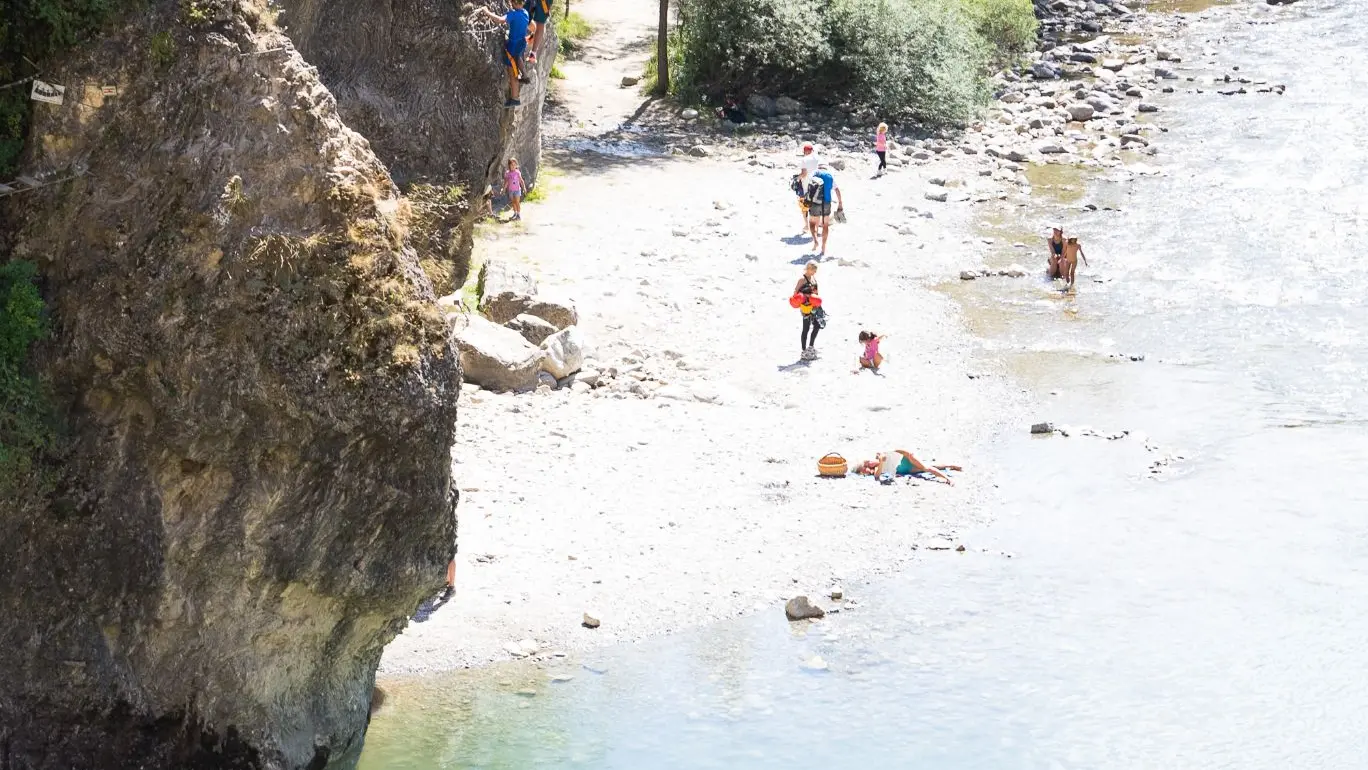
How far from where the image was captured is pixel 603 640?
1767 centimetres

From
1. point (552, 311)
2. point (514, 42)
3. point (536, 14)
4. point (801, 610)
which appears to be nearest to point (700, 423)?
point (552, 311)

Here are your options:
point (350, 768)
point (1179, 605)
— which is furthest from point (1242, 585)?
point (350, 768)

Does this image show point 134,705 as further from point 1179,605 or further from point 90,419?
point 1179,605

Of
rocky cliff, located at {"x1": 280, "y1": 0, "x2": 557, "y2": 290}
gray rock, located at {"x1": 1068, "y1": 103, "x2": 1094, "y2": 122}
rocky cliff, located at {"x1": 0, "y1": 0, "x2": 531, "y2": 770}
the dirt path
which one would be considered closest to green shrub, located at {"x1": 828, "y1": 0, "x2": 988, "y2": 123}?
gray rock, located at {"x1": 1068, "y1": 103, "x2": 1094, "y2": 122}

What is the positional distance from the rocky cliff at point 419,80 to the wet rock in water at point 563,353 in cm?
450

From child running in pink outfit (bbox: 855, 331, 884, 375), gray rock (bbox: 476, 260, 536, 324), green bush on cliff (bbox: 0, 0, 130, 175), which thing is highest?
green bush on cliff (bbox: 0, 0, 130, 175)

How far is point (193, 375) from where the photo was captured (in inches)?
491

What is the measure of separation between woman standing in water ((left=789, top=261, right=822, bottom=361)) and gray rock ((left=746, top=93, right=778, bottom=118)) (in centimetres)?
1639

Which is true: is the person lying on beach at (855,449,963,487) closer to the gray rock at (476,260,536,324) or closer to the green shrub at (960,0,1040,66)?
the gray rock at (476,260,536,324)

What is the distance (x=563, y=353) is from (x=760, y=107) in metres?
19.1

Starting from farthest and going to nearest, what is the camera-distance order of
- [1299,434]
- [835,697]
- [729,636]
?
1. [1299,434]
2. [729,636]
3. [835,697]

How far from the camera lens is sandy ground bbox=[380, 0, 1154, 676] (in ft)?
61.0

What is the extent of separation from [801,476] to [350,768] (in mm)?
8226

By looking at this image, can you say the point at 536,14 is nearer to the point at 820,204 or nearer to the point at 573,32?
the point at 820,204
